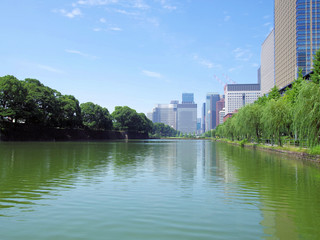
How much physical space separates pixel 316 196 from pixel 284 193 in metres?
1.13

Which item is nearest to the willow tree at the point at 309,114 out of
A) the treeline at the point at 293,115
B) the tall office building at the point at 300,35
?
the treeline at the point at 293,115

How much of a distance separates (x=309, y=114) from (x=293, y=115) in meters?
5.57

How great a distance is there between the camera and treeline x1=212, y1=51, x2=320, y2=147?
955 inches

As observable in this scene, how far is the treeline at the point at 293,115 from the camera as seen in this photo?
79.6ft

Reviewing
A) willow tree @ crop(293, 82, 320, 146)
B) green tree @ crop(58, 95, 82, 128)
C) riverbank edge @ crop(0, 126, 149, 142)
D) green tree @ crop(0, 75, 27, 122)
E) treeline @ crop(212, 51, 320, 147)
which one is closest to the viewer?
willow tree @ crop(293, 82, 320, 146)

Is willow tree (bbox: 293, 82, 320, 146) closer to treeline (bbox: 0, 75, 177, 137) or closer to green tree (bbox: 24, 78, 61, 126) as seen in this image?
treeline (bbox: 0, 75, 177, 137)

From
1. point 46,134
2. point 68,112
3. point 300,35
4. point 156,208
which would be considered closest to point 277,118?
point 156,208

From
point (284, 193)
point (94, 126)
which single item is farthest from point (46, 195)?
point (94, 126)

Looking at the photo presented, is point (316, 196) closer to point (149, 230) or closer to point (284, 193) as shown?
point (284, 193)

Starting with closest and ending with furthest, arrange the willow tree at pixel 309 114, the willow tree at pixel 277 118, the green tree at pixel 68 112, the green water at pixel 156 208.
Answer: the green water at pixel 156 208 < the willow tree at pixel 309 114 < the willow tree at pixel 277 118 < the green tree at pixel 68 112

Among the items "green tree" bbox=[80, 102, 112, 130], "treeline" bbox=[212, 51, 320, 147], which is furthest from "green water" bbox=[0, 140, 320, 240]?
"green tree" bbox=[80, 102, 112, 130]

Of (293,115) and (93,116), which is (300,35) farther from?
(293,115)

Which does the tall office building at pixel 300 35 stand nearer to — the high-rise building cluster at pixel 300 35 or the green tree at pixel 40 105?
the high-rise building cluster at pixel 300 35

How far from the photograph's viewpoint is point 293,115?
29.3 meters
